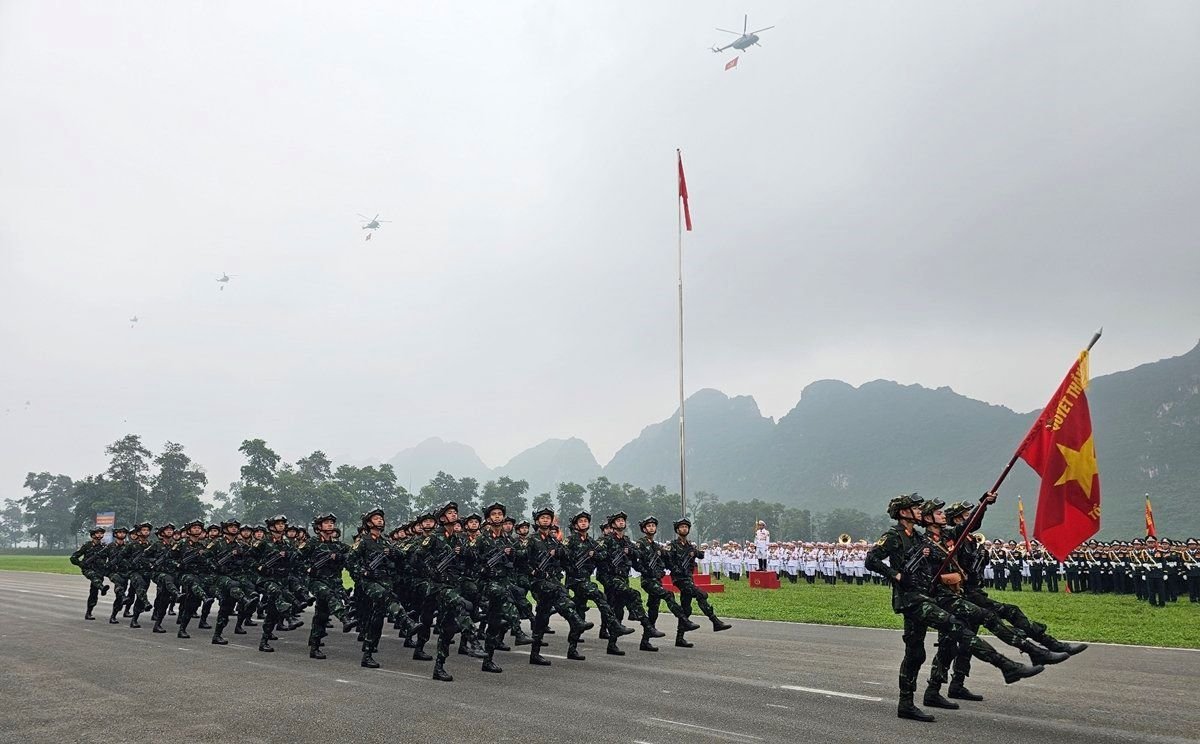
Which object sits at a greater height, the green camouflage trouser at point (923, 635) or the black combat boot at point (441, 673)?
the green camouflage trouser at point (923, 635)

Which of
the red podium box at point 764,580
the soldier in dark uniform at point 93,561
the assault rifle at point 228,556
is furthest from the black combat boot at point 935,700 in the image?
the red podium box at point 764,580

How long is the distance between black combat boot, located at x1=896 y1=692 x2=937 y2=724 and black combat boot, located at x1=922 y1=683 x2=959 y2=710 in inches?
16.3

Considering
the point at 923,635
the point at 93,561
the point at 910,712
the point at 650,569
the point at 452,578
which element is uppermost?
the point at 650,569

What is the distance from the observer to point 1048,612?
63.6 feet

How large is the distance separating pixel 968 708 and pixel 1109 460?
192 metres

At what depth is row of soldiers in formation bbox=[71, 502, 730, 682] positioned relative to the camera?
1173 centimetres

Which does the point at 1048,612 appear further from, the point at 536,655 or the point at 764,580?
the point at 536,655

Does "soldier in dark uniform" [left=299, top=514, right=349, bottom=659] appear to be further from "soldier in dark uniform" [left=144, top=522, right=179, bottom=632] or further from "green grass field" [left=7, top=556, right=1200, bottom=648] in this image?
"green grass field" [left=7, top=556, right=1200, bottom=648]

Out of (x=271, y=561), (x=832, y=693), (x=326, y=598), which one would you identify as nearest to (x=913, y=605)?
(x=832, y=693)

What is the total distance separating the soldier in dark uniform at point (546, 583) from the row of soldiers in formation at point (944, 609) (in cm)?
502

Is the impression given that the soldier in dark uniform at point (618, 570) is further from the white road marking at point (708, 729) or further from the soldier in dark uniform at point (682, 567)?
the white road marking at point (708, 729)

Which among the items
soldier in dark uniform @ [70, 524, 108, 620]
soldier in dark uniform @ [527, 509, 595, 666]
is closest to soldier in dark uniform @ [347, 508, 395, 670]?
soldier in dark uniform @ [527, 509, 595, 666]

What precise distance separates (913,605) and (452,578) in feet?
22.0

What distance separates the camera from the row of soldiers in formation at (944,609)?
25.5 ft
